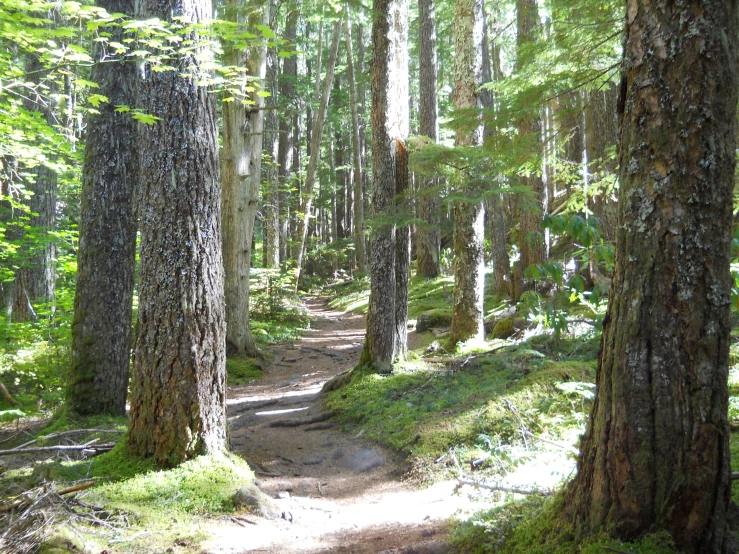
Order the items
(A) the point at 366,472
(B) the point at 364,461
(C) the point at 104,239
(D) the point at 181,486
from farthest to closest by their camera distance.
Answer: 1. (C) the point at 104,239
2. (B) the point at 364,461
3. (A) the point at 366,472
4. (D) the point at 181,486

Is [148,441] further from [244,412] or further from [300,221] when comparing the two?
[300,221]

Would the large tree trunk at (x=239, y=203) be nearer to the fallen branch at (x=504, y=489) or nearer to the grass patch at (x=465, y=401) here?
the grass patch at (x=465, y=401)

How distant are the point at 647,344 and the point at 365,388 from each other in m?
5.90

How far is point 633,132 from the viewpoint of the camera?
8.82ft

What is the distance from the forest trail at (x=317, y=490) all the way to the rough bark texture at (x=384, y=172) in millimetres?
1521

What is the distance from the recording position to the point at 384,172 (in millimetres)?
8641

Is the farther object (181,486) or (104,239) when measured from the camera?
(104,239)

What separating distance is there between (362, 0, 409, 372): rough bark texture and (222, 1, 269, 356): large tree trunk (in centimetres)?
352

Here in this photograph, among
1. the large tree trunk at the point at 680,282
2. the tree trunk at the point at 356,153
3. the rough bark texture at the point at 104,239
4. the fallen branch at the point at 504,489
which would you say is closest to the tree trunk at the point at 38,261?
the rough bark texture at the point at 104,239

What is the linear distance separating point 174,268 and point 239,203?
6983mm

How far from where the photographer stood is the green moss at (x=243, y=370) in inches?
423

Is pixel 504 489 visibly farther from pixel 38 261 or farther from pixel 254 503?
pixel 38 261

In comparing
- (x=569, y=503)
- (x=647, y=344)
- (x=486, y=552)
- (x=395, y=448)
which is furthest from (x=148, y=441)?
(x=647, y=344)

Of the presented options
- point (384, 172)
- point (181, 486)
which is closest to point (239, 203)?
point (384, 172)
